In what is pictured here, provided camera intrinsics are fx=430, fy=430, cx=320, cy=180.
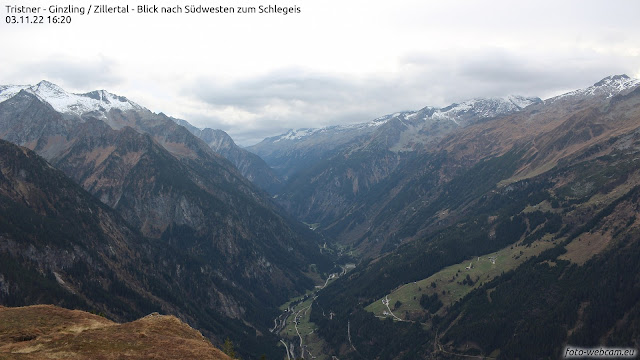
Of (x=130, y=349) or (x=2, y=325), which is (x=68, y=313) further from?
(x=130, y=349)

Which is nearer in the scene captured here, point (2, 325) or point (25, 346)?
point (25, 346)

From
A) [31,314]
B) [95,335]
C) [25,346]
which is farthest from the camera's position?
[31,314]

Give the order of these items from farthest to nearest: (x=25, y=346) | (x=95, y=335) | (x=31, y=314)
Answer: (x=31, y=314) → (x=95, y=335) → (x=25, y=346)

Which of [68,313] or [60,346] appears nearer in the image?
[60,346]

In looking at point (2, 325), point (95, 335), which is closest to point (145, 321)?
point (95, 335)

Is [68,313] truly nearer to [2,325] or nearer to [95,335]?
[2,325]

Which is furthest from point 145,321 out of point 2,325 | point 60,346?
point 2,325
